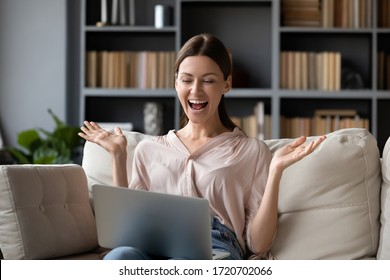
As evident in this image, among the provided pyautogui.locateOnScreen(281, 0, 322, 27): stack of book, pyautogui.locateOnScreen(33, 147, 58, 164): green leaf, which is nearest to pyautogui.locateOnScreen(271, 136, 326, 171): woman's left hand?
pyautogui.locateOnScreen(33, 147, 58, 164): green leaf

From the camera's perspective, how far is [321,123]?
5062 mm

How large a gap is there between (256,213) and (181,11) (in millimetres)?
3255

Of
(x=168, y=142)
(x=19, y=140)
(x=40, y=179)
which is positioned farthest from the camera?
(x=19, y=140)

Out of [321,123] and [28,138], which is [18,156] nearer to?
[28,138]

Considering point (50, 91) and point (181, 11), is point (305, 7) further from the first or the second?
point (50, 91)

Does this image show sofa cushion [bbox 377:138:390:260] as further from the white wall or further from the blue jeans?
the white wall

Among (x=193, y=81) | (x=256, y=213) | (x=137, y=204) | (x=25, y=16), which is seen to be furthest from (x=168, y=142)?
(x=25, y=16)

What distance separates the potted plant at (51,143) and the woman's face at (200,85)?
8.83ft

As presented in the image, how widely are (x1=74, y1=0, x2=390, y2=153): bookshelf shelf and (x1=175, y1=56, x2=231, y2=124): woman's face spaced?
2724 mm

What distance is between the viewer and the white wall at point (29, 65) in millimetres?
5254

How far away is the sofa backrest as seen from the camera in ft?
7.34

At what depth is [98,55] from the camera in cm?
520

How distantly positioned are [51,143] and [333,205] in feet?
10.2
